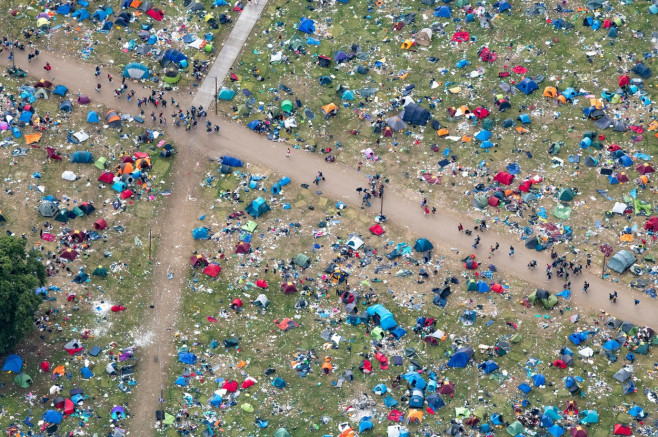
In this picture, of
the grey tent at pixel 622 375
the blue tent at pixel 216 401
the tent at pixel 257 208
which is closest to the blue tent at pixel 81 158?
the tent at pixel 257 208

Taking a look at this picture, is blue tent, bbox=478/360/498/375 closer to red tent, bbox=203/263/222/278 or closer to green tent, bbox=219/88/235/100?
red tent, bbox=203/263/222/278

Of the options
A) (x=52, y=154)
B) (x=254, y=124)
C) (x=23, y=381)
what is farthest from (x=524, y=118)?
(x=23, y=381)

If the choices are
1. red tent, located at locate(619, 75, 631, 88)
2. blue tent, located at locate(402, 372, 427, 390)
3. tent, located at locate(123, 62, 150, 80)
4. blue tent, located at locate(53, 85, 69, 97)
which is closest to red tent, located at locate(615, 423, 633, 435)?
blue tent, located at locate(402, 372, 427, 390)

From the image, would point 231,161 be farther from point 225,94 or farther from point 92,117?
point 92,117

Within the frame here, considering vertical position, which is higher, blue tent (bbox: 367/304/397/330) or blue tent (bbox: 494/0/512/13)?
blue tent (bbox: 494/0/512/13)

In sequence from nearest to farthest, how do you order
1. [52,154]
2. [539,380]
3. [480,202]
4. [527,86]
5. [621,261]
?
[539,380] < [621,261] < [480,202] < [52,154] < [527,86]

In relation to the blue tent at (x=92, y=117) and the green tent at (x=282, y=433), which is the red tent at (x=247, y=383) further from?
the blue tent at (x=92, y=117)

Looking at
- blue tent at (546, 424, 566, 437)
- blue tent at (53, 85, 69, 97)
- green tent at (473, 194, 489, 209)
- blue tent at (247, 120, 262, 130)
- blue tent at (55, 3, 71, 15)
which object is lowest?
blue tent at (546, 424, 566, 437)
